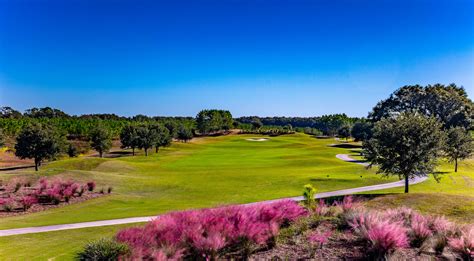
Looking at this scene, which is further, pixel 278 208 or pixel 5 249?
pixel 5 249

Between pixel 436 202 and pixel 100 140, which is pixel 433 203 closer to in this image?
pixel 436 202

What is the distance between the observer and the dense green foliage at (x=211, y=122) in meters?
154

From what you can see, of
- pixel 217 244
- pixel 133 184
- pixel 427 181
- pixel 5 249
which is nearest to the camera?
pixel 217 244

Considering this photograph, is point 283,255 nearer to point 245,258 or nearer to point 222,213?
point 245,258

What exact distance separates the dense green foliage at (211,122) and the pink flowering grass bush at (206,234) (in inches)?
5657

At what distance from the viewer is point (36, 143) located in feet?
164

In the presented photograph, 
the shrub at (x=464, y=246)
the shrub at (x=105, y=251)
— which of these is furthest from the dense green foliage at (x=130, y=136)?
the shrub at (x=464, y=246)

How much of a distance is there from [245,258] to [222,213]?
7.61ft

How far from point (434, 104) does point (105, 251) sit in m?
97.6

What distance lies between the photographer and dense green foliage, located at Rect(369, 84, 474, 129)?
268 feet

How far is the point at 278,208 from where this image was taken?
11.5 m

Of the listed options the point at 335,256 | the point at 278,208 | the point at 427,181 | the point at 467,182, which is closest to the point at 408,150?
the point at 427,181

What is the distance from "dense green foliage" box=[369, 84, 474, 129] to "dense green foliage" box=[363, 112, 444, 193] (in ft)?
176

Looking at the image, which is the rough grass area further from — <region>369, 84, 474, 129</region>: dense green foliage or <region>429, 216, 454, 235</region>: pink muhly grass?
<region>369, 84, 474, 129</region>: dense green foliage
